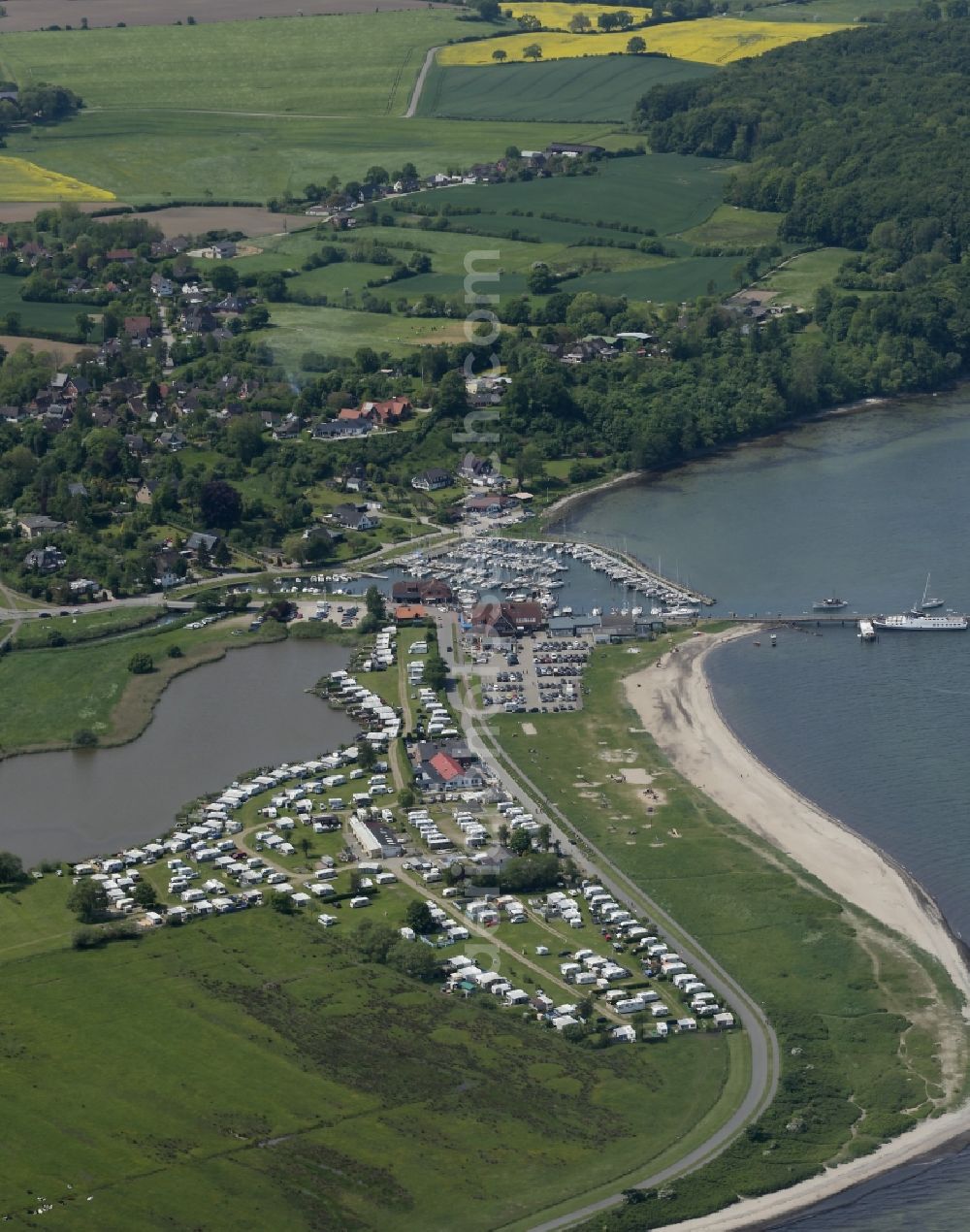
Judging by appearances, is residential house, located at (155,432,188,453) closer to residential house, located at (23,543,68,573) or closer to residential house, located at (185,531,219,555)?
residential house, located at (185,531,219,555)

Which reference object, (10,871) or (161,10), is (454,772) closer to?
(10,871)

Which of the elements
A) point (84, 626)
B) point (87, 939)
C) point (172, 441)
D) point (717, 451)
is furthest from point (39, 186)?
point (87, 939)

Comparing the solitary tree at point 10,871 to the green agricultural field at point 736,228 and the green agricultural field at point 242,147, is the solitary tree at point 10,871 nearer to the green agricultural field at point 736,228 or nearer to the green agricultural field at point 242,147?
the green agricultural field at point 736,228

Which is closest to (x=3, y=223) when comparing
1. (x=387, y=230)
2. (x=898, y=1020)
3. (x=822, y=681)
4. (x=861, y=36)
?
(x=387, y=230)

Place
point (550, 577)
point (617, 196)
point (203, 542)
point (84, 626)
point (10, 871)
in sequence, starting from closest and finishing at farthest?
point (10, 871), point (84, 626), point (550, 577), point (203, 542), point (617, 196)

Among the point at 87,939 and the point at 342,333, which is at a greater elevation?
the point at 342,333

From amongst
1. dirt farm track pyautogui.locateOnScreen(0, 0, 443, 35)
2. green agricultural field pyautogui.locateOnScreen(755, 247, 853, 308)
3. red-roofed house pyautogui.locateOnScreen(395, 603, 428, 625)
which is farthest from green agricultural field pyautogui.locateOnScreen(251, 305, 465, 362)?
dirt farm track pyautogui.locateOnScreen(0, 0, 443, 35)

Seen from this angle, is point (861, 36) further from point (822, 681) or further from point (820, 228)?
point (822, 681)

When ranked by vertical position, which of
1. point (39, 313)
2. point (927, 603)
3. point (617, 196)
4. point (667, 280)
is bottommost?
point (927, 603)
